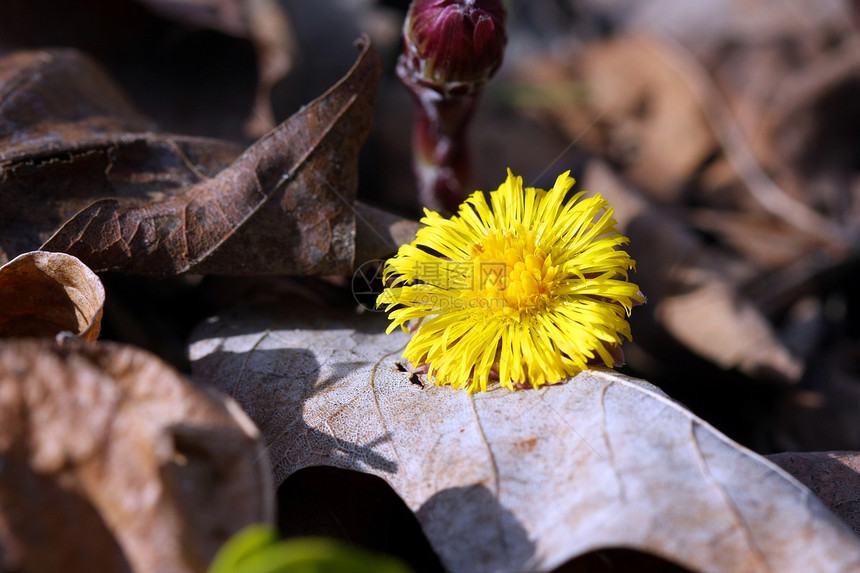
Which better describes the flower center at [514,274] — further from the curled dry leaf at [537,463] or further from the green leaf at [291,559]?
the green leaf at [291,559]

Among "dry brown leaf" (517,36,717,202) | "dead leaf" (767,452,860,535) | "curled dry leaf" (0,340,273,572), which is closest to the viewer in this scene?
"curled dry leaf" (0,340,273,572)

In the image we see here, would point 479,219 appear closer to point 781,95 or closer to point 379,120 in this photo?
point 379,120

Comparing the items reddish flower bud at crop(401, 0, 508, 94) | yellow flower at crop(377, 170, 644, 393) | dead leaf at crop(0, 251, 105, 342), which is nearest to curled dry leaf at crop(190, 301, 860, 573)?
yellow flower at crop(377, 170, 644, 393)

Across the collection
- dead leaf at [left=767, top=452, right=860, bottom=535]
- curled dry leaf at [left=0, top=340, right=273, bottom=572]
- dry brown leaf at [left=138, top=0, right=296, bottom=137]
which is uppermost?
dry brown leaf at [left=138, top=0, right=296, bottom=137]

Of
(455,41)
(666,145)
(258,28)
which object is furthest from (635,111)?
(258,28)

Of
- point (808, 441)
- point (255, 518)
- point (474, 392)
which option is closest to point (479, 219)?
point (474, 392)

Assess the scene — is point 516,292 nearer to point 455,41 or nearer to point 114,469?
point 455,41

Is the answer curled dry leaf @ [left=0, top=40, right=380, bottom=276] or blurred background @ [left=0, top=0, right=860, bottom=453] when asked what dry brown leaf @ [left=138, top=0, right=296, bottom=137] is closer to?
blurred background @ [left=0, top=0, right=860, bottom=453]
